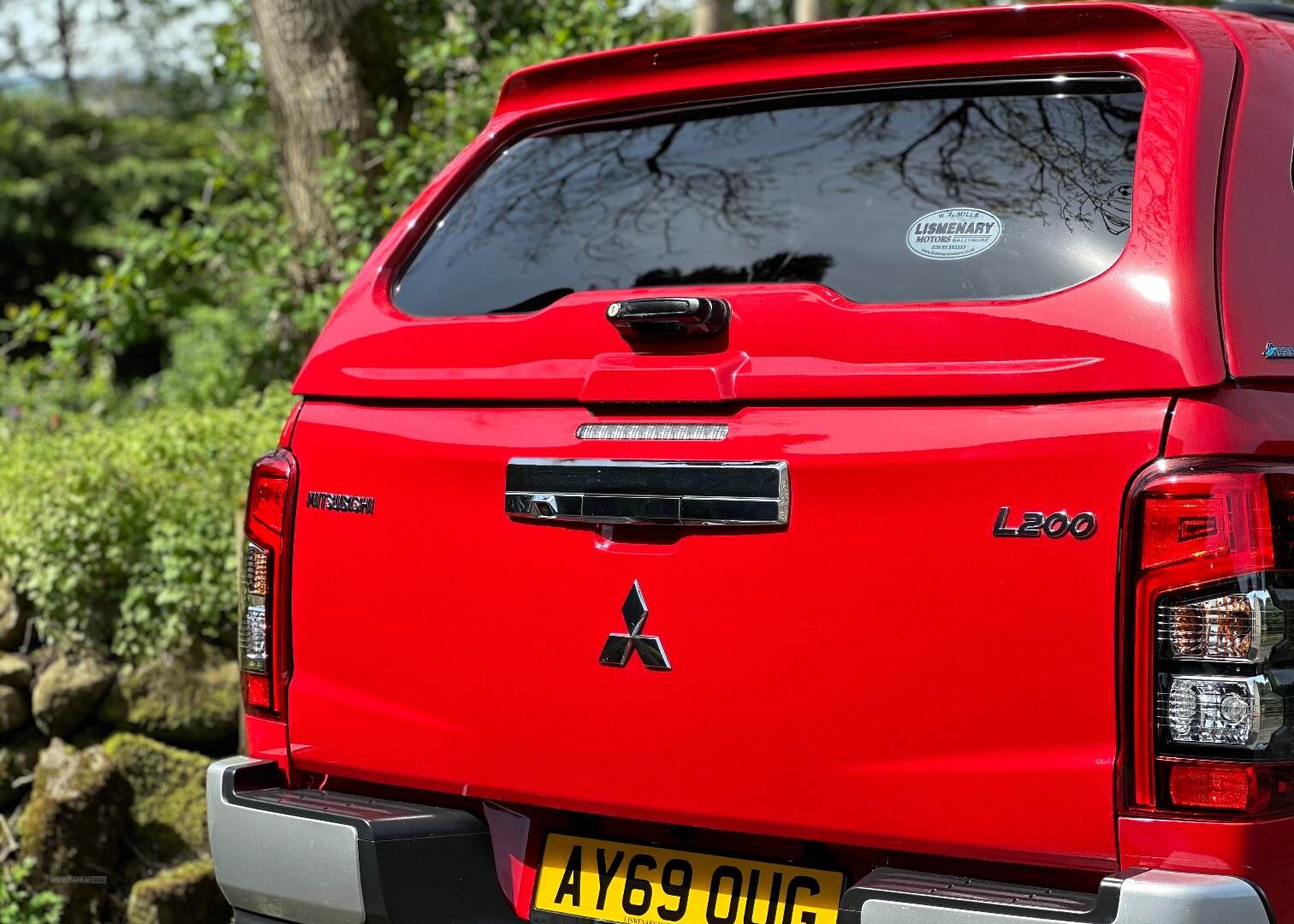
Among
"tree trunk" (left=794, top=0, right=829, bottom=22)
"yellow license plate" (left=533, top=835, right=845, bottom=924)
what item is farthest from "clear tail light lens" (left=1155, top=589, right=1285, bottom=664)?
"tree trunk" (left=794, top=0, right=829, bottom=22)

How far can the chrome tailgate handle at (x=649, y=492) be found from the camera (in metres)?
2.29

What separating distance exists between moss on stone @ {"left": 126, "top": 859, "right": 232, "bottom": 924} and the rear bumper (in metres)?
1.75

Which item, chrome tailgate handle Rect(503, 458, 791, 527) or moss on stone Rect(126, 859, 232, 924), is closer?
chrome tailgate handle Rect(503, 458, 791, 527)

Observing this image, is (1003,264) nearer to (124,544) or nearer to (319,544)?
(319,544)

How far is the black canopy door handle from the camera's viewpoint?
2.40 meters

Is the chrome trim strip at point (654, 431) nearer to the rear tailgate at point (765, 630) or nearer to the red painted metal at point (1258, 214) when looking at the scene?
the rear tailgate at point (765, 630)

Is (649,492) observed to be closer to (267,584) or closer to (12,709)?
(267,584)

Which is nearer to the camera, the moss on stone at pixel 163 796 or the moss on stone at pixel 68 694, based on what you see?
the moss on stone at pixel 163 796

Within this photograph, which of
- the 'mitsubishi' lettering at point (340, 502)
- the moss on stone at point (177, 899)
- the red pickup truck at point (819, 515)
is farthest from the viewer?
the moss on stone at point (177, 899)

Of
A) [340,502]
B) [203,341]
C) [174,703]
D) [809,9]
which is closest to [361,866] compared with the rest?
[340,502]

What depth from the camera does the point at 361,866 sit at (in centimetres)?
252

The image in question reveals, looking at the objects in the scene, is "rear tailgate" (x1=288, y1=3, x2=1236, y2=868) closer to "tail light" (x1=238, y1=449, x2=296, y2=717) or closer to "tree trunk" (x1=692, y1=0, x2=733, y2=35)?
"tail light" (x1=238, y1=449, x2=296, y2=717)

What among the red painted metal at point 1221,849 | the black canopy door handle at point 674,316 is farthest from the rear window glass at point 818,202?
the red painted metal at point 1221,849

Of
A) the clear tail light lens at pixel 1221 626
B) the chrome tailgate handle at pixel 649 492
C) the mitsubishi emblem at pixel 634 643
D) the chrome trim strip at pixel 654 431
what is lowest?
the mitsubishi emblem at pixel 634 643
